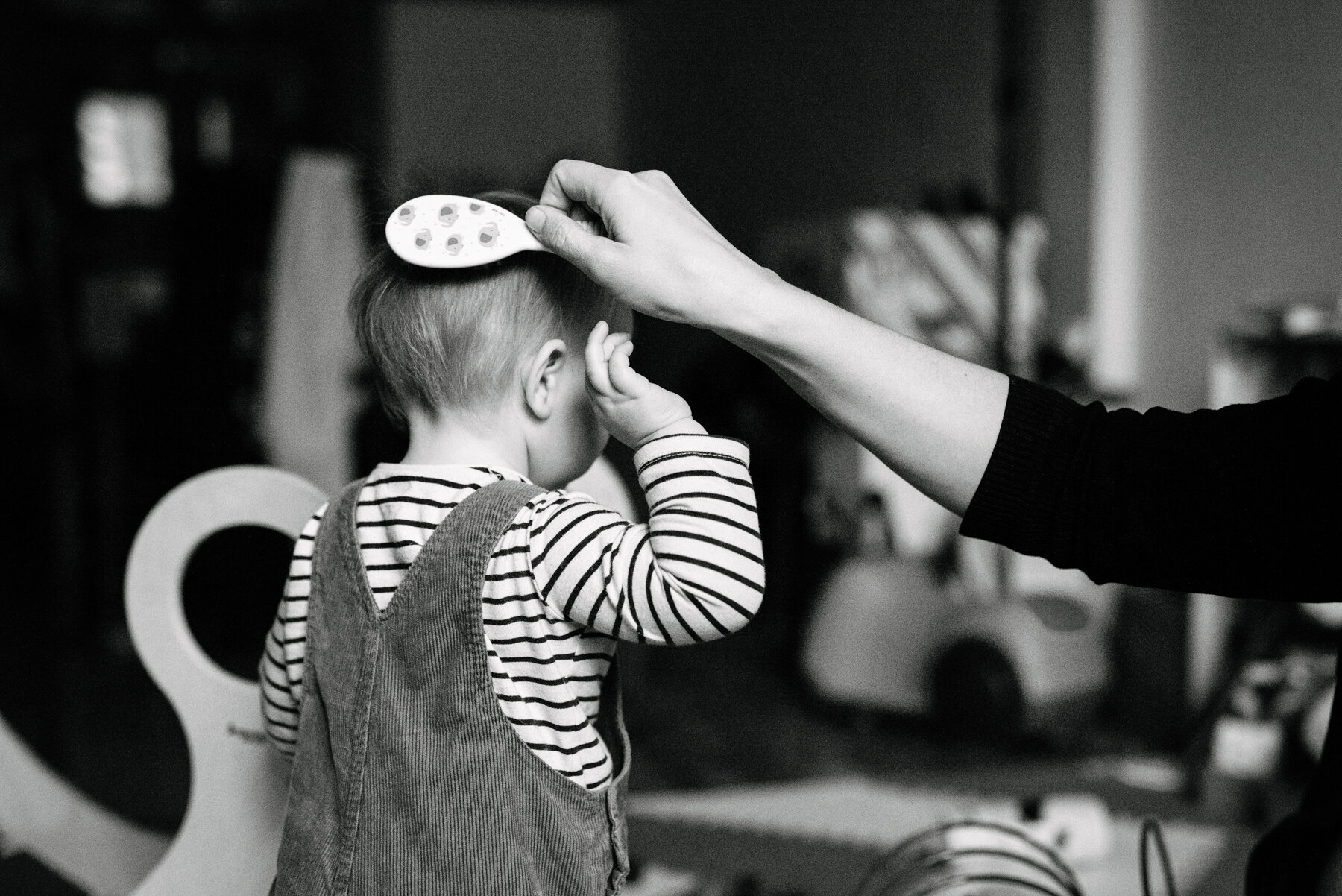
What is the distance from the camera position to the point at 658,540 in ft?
2.37

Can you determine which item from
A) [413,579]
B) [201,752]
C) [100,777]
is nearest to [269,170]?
[100,777]

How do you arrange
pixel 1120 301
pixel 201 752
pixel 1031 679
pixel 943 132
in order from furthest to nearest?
1. pixel 943 132
2. pixel 1120 301
3. pixel 1031 679
4. pixel 201 752

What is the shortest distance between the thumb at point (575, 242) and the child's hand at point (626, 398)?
4 cm

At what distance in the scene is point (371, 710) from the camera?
2.52ft

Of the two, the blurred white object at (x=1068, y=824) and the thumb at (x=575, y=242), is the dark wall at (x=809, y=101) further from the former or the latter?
the thumb at (x=575, y=242)

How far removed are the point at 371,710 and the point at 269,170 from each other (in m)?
2.15

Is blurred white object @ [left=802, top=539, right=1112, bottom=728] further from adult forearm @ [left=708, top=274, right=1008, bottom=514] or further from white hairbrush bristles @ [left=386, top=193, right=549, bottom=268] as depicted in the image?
white hairbrush bristles @ [left=386, top=193, right=549, bottom=268]

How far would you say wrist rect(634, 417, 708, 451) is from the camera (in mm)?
760

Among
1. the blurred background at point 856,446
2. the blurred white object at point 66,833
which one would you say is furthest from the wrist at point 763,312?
the blurred white object at point 66,833

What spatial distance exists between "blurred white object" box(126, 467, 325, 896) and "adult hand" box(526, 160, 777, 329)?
1.10ft

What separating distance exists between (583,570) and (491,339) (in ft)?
0.53

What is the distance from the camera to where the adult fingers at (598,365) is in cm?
76

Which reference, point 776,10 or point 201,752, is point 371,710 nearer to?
point 201,752

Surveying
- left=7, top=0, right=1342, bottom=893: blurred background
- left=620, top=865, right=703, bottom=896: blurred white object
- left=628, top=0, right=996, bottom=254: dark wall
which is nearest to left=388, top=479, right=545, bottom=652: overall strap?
left=7, top=0, right=1342, bottom=893: blurred background
